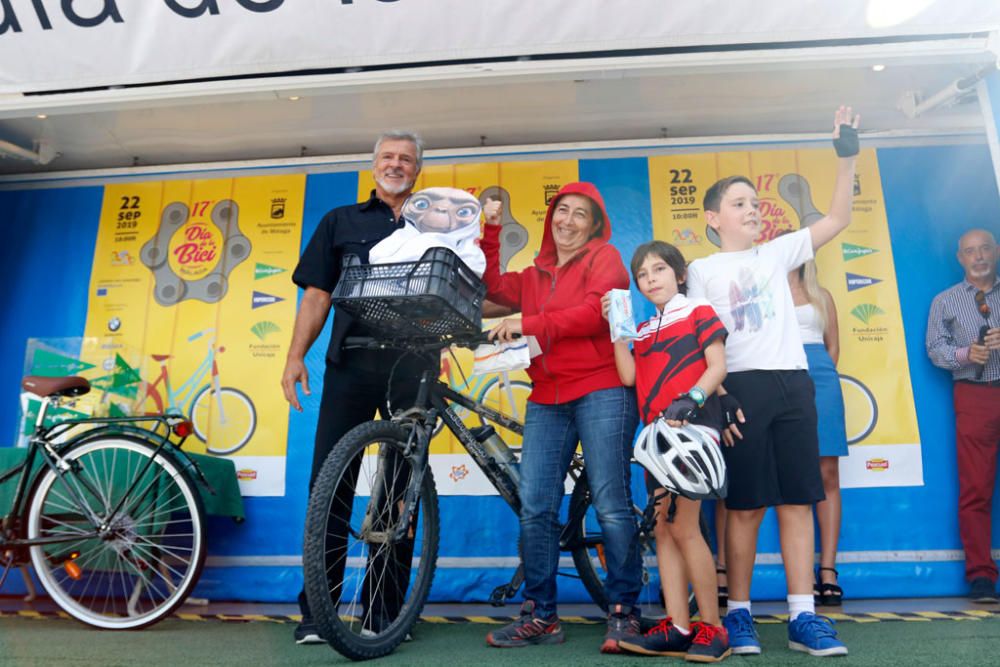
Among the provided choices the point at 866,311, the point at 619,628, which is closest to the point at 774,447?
the point at 619,628

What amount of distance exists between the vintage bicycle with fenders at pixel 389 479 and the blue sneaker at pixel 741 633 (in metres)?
0.41

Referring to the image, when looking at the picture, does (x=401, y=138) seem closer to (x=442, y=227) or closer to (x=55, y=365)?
(x=442, y=227)

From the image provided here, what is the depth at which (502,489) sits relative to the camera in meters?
2.76

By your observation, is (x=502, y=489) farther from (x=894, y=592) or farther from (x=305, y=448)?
(x=894, y=592)

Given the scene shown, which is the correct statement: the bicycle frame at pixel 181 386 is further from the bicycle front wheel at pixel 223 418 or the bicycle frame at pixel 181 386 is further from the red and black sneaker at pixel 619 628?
the red and black sneaker at pixel 619 628

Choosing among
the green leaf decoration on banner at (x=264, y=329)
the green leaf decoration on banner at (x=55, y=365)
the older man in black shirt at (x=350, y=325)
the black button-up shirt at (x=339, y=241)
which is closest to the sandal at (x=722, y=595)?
the older man in black shirt at (x=350, y=325)

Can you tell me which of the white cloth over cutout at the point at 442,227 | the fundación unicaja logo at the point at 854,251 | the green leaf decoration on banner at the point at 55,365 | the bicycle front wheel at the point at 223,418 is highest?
the fundación unicaja logo at the point at 854,251

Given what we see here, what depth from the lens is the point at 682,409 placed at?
215cm

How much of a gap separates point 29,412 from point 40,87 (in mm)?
1998

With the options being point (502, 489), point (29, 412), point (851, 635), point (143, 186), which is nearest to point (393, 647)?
point (502, 489)

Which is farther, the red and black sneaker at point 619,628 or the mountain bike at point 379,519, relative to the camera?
the red and black sneaker at point 619,628

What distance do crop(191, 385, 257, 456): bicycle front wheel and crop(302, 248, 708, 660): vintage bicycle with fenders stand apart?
1734mm

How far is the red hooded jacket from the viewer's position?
2.48 m

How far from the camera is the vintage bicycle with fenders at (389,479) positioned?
210 centimetres
